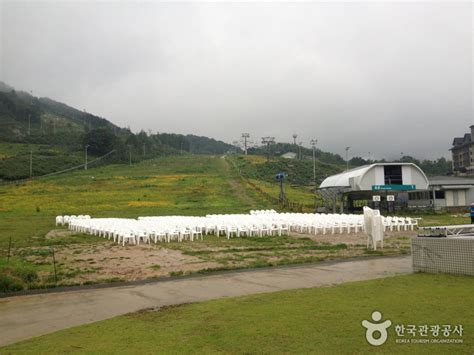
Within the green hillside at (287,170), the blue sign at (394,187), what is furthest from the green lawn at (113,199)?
the blue sign at (394,187)

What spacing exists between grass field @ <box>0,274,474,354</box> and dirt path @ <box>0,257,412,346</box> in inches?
29.9

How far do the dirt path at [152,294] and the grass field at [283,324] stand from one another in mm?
760

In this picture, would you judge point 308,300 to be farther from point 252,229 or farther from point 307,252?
point 252,229

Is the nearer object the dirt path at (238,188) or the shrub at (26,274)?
the shrub at (26,274)

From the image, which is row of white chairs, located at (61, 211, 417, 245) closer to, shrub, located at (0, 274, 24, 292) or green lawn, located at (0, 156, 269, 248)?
green lawn, located at (0, 156, 269, 248)

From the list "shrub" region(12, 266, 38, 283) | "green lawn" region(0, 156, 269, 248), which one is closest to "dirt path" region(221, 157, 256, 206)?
"green lawn" region(0, 156, 269, 248)

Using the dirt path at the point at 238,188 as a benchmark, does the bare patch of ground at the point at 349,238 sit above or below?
below

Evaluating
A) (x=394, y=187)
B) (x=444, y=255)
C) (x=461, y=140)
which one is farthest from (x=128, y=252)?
(x=461, y=140)

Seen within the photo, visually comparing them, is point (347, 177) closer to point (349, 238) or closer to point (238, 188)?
point (238, 188)

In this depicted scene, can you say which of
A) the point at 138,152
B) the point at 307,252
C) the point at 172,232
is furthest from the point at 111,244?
the point at 138,152

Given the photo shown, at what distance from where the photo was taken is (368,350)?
5172 millimetres

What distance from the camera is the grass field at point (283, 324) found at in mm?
5469

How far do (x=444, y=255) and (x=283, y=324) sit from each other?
5.35m

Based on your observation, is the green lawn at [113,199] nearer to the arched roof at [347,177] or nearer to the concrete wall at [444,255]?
the arched roof at [347,177]
